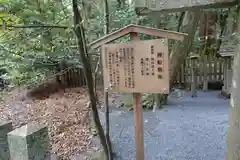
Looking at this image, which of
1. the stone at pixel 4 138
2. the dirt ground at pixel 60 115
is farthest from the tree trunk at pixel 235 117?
the dirt ground at pixel 60 115

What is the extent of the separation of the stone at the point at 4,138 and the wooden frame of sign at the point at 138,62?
1205 millimetres

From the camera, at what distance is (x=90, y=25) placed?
5.22 meters

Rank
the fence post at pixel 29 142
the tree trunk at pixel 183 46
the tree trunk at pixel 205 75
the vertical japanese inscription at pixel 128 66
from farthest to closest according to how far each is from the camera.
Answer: the tree trunk at pixel 205 75 → the tree trunk at pixel 183 46 → the vertical japanese inscription at pixel 128 66 → the fence post at pixel 29 142

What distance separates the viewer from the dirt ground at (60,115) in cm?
454

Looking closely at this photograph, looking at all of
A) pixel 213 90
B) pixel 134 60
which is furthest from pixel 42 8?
pixel 213 90

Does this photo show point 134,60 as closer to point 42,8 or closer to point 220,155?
point 42,8

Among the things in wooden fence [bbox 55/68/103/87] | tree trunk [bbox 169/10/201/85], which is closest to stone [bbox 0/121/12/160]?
tree trunk [bbox 169/10/201/85]

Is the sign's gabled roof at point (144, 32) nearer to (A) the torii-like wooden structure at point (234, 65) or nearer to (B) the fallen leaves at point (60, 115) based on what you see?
(A) the torii-like wooden structure at point (234, 65)

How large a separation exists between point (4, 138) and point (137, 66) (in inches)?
51.1

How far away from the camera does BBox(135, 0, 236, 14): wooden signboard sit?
4.97ft

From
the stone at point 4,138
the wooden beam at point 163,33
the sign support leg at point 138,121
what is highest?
the wooden beam at point 163,33

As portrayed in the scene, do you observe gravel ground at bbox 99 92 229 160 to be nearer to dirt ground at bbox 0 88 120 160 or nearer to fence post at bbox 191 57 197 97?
dirt ground at bbox 0 88 120 160

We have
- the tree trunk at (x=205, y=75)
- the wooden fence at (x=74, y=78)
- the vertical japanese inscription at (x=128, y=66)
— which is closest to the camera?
the vertical japanese inscription at (x=128, y=66)

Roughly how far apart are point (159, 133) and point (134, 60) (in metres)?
2.68
